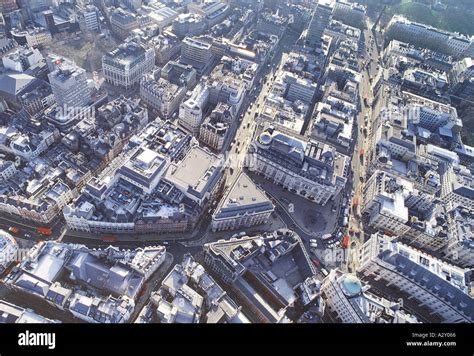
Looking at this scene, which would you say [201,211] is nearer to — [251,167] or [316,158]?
[251,167]

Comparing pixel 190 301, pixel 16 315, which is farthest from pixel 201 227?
pixel 16 315

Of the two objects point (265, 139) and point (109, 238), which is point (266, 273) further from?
point (265, 139)

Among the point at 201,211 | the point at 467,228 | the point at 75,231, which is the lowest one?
the point at 75,231

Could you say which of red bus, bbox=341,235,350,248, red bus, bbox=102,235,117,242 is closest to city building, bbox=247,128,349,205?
red bus, bbox=341,235,350,248

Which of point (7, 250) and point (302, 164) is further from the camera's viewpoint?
point (302, 164)
